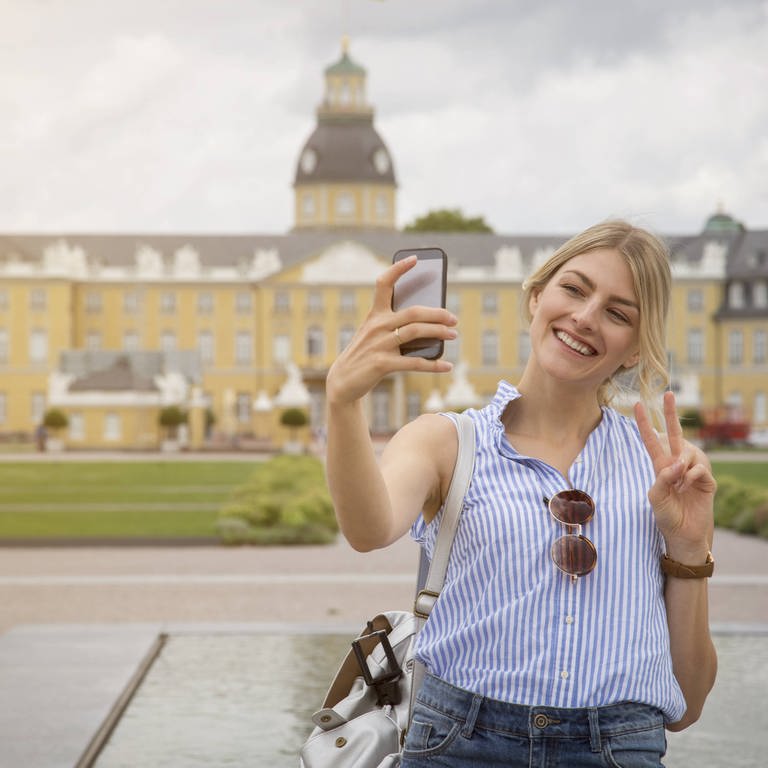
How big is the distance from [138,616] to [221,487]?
13825 mm

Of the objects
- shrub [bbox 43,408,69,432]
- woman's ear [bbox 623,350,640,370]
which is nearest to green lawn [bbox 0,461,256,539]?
shrub [bbox 43,408,69,432]

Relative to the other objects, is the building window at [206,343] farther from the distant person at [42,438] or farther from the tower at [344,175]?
the distant person at [42,438]

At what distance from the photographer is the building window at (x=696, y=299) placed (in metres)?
62.3

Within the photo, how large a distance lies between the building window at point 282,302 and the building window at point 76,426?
19.1 m

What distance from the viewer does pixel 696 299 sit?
6244 cm

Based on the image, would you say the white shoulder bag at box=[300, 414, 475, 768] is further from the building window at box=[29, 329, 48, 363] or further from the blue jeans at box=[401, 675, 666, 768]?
the building window at box=[29, 329, 48, 363]

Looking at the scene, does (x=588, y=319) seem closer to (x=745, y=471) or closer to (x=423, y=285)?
(x=423, y=285)

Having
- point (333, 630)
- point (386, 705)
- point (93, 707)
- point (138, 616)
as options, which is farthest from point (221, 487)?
point (386, 705)

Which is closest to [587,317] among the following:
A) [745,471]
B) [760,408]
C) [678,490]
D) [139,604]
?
→ [678,490]

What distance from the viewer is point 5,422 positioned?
61.6m

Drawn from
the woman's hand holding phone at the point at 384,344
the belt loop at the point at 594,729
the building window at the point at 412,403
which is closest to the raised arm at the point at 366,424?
the woman's hand holding phone at the point at 384,344

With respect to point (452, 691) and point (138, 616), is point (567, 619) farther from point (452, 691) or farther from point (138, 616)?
point (138, 616)

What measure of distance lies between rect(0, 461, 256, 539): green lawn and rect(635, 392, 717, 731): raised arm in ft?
38.9

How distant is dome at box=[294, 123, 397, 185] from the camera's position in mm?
72688
